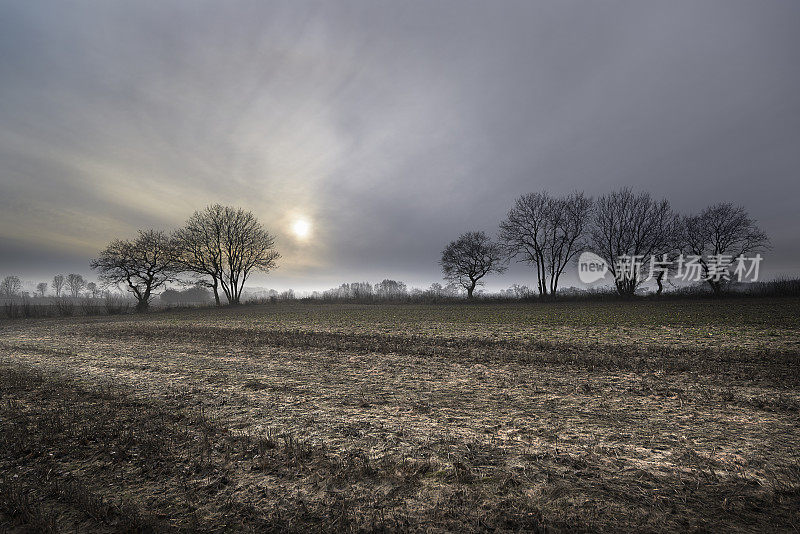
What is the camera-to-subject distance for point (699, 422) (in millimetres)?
4930

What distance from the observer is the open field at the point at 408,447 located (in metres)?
3.02

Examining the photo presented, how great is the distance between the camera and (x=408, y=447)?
429 cm

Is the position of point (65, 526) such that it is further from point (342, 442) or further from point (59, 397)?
point (59, 397)

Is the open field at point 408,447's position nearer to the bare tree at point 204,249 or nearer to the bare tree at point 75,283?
the bare tree at point 204,249

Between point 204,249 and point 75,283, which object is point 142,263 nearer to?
point 204,249

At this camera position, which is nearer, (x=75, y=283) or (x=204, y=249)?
(x=204, y=249)

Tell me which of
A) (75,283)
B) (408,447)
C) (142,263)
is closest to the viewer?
(408,447)

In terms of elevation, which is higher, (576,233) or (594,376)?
(576,233)

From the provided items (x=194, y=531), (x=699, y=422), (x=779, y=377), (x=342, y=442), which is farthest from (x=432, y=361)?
(x=779, y=377)

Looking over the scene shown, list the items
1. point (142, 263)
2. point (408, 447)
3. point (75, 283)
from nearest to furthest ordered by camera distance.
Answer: point (408, 447) → point (142, 263) → point (75, 283)

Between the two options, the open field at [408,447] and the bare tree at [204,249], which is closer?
the open field at [408,447]

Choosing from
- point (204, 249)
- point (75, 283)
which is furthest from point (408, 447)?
point (75, 283)

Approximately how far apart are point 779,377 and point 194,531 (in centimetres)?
1190

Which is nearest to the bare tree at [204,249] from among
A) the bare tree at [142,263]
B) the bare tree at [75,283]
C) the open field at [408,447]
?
the bare tree at [142,263]
